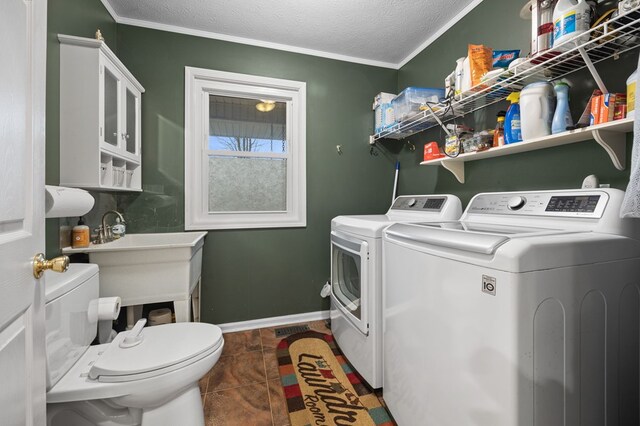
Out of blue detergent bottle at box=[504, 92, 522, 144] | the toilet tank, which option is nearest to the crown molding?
blue detergent bottle at box=[504, 92, 522, 144]

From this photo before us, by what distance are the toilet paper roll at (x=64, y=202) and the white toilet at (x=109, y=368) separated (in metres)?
0.26

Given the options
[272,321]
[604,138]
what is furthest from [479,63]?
[272,321]

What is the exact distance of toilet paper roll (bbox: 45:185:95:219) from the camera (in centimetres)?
96

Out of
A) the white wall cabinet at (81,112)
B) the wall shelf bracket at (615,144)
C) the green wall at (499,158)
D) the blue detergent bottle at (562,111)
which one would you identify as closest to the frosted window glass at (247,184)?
the white wall cabinet at (81,112)

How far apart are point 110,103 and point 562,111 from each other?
2.36 m

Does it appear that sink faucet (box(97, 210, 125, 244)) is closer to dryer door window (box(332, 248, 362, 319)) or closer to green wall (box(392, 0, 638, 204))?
dryer door window (box(332, 248, 362, 319))

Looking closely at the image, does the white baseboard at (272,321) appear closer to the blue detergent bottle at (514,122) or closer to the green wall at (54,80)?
the green wall at (54,80)

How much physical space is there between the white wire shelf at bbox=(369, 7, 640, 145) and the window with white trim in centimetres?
124

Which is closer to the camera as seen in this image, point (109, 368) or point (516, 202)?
point (109, 368)

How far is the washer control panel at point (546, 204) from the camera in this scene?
105cm

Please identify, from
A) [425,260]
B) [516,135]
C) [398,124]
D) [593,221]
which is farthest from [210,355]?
[398,124]

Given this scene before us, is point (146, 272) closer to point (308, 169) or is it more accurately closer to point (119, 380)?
point (119, 380)

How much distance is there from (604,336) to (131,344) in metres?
1.80

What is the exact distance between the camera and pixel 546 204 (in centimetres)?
121
